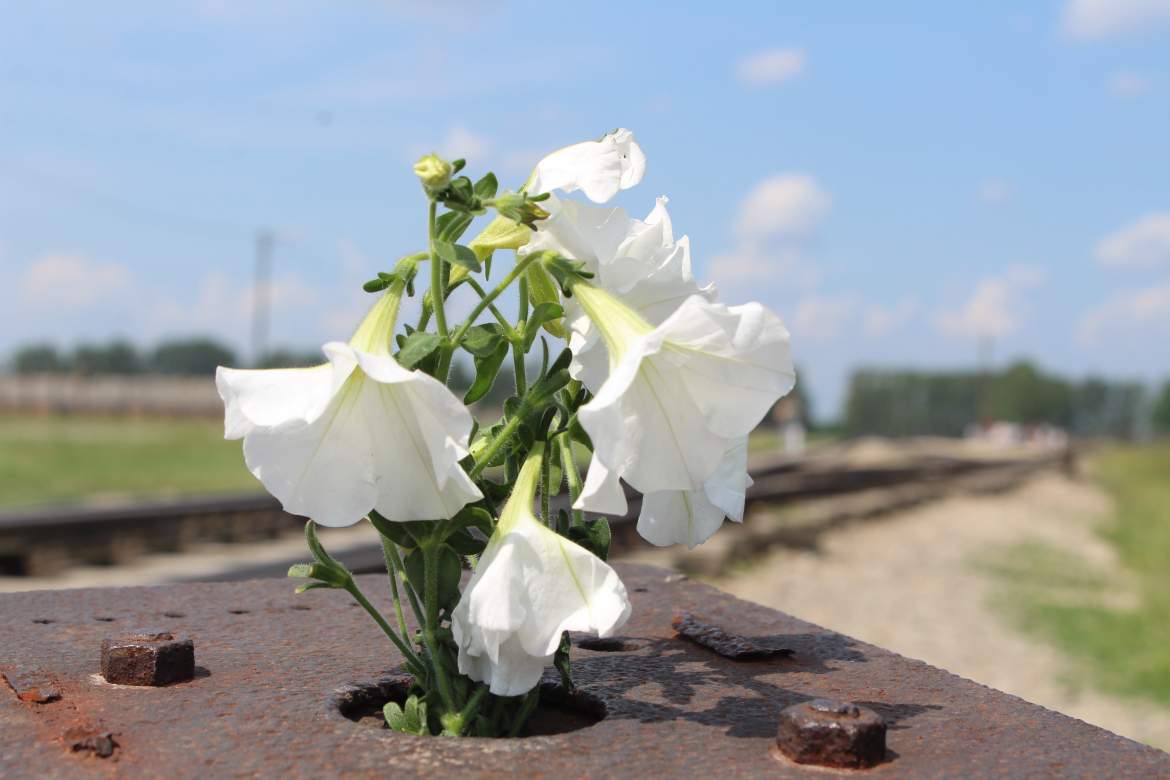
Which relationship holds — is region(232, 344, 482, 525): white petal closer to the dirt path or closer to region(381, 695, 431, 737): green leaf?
region(381, 695, 431, 737): green leaf

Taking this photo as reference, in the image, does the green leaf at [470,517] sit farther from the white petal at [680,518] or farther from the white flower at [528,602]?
the white petal at [680,518]

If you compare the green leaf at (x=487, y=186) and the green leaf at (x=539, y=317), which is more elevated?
the green leaf at (x=487, y=186)

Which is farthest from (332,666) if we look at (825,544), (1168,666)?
(825,544)

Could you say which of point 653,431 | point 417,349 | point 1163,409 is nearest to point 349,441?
point 417,349

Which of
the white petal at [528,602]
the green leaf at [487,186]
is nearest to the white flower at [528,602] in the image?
the white petal at [528,602]

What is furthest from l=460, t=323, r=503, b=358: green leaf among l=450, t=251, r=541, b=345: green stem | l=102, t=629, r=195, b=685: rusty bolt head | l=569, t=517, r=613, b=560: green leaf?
l=102, t=629, r=195, b=685: rusty bolt head

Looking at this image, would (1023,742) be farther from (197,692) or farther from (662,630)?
(197,692)
